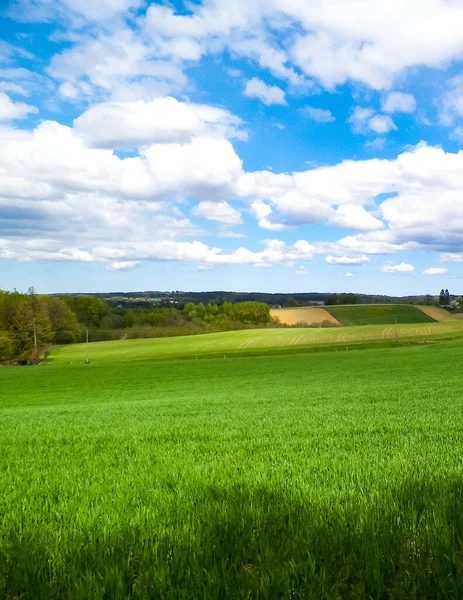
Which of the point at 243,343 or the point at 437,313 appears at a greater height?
the point at 437,313

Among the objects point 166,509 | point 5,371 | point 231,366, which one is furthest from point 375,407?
point 5,371

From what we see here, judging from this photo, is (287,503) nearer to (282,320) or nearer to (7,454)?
(7,454)

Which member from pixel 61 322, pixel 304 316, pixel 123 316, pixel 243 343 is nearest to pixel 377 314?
pixel 304 316

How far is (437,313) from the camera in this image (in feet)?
385

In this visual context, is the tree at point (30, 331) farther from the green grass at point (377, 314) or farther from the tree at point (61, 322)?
the green grass at point (377, 314)

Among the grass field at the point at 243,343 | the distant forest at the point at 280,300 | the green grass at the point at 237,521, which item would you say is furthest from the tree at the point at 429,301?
the green grass at the point at 237,521

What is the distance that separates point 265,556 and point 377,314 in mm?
126640

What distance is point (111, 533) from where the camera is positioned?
12.1ft

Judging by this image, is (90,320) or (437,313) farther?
(90,320)

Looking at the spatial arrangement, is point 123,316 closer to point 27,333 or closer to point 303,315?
point 27,333

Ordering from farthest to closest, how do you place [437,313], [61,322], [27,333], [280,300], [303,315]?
[280,300], [303,315], [437,313], [61,322], [27,333]

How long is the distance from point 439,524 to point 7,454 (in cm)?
680

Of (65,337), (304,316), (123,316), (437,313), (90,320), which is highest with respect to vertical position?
(437,313)

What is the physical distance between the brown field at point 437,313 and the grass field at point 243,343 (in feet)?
26.5
